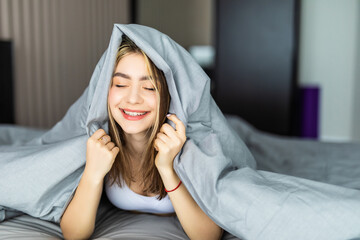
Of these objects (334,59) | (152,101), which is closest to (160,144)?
(152,101)

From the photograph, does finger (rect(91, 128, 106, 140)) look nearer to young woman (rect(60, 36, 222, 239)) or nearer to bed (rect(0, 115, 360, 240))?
young woman (rect(60, 36, 222, 239))

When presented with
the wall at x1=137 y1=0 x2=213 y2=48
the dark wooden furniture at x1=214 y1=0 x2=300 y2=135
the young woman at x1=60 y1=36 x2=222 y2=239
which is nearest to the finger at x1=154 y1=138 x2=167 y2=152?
the young woman at x1=60 y1=36 x2=222 y2=239

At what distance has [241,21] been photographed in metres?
3.67

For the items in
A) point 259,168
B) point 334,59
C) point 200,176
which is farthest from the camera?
point 334,59

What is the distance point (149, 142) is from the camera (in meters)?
1.00

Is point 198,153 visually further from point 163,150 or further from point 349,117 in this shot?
point 349,117

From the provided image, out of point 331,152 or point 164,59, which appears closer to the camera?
point 164,59

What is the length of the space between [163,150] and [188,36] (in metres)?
4.58

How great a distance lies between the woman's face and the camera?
3.10 feet

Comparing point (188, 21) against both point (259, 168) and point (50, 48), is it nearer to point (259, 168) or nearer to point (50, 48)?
point (50, 48)

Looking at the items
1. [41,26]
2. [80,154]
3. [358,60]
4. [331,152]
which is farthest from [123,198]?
[358,60]

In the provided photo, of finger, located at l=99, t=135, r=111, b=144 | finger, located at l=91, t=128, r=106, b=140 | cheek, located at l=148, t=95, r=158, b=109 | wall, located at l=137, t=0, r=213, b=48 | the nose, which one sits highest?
wall, located at l=137, t=0, r=213, b=48

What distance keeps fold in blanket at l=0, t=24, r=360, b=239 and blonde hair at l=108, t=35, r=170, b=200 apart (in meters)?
0.03

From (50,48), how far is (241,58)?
1867 mm
